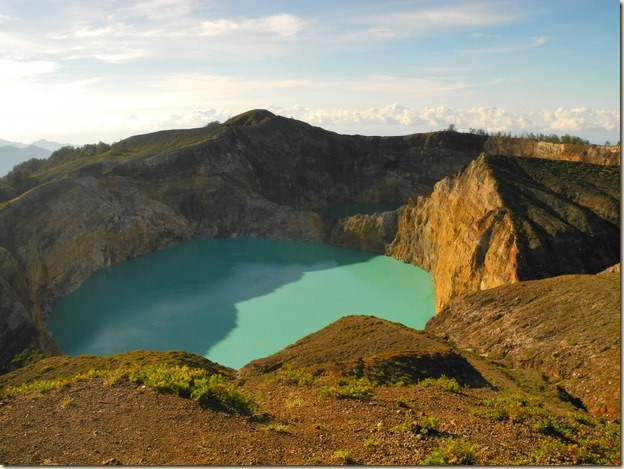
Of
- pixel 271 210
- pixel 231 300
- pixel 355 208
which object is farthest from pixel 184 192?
pixel 231 300

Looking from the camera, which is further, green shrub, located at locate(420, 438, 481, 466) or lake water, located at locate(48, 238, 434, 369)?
lake water, located at locate(48, 238, 434, 369)

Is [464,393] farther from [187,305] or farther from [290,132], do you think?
[290,132]

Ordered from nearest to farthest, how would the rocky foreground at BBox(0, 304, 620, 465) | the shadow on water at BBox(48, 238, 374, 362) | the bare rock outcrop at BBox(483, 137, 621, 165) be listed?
the rocky foreground at BBox(0, 304, 620, 465)
the shadow on water at BBox(48, 238, 374, 362)
the bare rock outcrop at BBox(483, 137, 621, 165)

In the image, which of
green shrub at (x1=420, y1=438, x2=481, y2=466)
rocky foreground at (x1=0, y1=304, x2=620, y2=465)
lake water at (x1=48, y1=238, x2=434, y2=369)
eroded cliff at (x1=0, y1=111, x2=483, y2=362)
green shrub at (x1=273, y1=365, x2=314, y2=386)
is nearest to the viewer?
green shrub at (x1=420, y1=438, x2=481, y2=466)

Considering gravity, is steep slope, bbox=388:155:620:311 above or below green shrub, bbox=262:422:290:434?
above

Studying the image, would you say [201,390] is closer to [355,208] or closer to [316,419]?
[316,419]

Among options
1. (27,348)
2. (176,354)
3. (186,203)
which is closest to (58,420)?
(176,354)

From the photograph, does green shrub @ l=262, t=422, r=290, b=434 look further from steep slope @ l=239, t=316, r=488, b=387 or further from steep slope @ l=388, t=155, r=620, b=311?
steep slope @ l=388, t=155, r=620, b=311

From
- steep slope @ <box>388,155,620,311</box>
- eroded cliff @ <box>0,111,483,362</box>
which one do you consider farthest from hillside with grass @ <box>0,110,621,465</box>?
eroded cliff @ <box>0,111,483,362</box>
